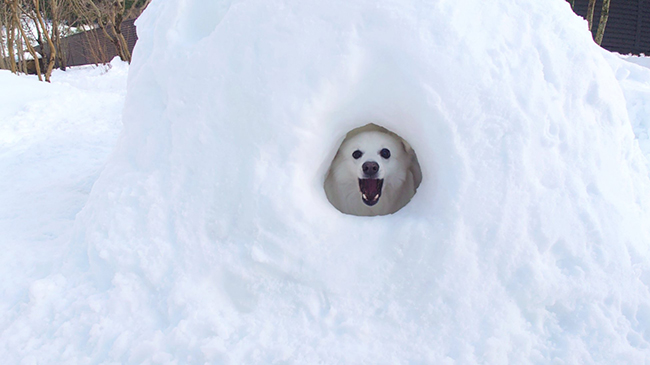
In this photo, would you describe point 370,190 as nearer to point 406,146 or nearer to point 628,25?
point 406,146

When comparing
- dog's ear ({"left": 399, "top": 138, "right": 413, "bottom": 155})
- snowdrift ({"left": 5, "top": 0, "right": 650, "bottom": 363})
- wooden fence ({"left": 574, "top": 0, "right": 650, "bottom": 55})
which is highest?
wooden fence ({"left": 574, "top": 0, "right": 650, "bottom": 55})

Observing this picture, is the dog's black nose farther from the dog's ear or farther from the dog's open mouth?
the dog's ear

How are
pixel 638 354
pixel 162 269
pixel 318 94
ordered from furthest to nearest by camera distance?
pixel 318 94 → pixel 162 269 → pixel 638 354

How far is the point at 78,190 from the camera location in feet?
12.7

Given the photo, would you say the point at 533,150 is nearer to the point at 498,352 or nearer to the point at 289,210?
the point at 498,352

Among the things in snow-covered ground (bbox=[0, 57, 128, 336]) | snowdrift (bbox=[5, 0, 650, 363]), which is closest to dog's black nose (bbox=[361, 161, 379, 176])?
snowdrift (bbox=[5, 0, 650, 363])

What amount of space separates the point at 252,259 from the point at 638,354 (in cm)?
175

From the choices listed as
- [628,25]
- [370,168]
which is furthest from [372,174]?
[628,25]

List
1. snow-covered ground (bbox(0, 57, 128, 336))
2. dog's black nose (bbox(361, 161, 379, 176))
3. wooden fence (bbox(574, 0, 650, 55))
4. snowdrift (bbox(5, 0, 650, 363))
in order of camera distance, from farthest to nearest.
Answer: wooden fence (bbox(574, 0, 650, 55)), dog's black nose (bbox(361, 161, 379, 176)), snow-covered ground (bbox(0, 57, 128, 336)), snowdrift (bbox(5, 0, 650, 363))

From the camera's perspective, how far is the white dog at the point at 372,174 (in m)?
3.15

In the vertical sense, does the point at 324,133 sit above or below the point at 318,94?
below

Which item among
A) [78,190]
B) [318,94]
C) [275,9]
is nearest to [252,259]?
[318,94]

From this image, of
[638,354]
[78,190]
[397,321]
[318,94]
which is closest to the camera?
[638,354]

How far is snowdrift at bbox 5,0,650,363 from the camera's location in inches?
76.2
